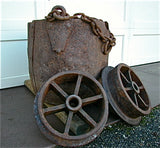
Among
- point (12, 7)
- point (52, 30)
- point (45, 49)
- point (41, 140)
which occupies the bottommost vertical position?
point (41, 140)

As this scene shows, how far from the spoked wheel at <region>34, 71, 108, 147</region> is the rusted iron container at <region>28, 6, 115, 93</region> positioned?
5.9 inches

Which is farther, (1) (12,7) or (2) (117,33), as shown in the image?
(2) (117,33)

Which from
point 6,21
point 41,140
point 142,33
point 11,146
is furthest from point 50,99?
point 142,33

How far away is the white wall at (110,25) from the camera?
223 cm

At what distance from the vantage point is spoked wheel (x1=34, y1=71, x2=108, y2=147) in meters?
1.09

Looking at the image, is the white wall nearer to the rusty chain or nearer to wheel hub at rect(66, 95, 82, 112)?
the rusty chain

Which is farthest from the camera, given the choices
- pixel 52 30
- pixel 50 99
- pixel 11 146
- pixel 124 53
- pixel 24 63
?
pixel 124 53

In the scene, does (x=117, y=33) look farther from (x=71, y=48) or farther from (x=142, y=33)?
(x=71, y=48)

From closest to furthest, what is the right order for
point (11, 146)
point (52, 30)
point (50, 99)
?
point (11, 146) → point (52, 30) → point (50, 99)

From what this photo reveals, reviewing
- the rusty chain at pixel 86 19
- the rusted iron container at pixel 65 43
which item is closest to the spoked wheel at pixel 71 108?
the rusted iron container at pixel 65 43

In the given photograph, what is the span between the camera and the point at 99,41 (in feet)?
5.08

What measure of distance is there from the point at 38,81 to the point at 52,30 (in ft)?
1.66

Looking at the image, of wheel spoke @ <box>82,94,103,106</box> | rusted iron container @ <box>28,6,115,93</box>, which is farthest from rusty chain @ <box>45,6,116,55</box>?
wheel spoke @ <box>82,94,103,106</box>

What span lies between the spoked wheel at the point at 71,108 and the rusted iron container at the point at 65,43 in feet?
0.49
